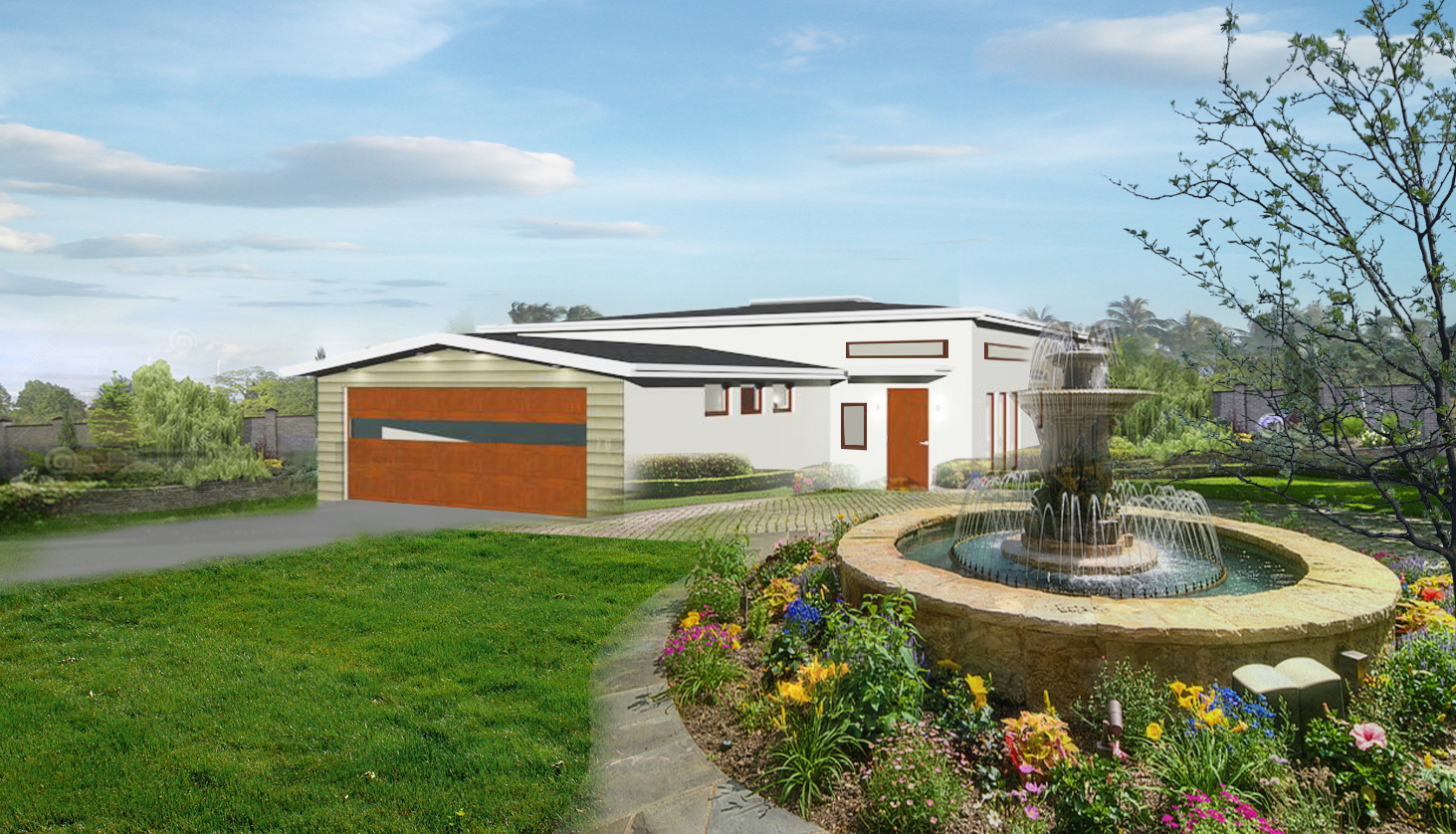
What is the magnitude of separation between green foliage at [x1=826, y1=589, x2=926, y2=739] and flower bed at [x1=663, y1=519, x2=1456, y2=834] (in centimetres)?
1

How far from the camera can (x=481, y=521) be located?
1395 cm

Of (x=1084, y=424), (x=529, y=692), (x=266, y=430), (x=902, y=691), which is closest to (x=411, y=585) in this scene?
(x=529, y=692)

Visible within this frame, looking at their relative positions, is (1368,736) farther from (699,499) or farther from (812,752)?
(699,499)

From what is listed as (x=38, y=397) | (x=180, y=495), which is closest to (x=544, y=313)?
(x=38, y=397)

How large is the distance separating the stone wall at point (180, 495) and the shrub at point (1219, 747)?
1808cm

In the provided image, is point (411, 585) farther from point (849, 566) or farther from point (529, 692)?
point (849, 566)

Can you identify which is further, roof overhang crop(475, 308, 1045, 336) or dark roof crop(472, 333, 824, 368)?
roof overhang crop(475, 308, 1045, 336)

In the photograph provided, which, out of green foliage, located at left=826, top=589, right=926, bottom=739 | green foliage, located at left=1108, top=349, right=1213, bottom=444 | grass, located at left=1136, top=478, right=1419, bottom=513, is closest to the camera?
green foliage, located at left=826, top=589, right=926, bottom=739

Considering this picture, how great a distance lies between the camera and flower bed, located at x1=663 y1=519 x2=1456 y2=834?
3803 millimetres

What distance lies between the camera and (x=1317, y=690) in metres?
4.40

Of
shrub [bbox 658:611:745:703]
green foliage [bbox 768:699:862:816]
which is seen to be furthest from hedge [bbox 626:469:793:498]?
green foliage [bbox 768:699:862:816]

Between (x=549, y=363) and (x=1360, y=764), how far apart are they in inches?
491

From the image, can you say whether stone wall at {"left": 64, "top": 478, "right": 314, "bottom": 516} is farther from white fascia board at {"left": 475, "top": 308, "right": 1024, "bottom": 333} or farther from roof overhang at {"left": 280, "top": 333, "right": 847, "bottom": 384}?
white fascia board at {"left": 475, "top": 308, "right": 1024, "bottom": 333}

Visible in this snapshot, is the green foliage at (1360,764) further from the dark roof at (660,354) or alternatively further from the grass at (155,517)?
the grass at (155,517)
